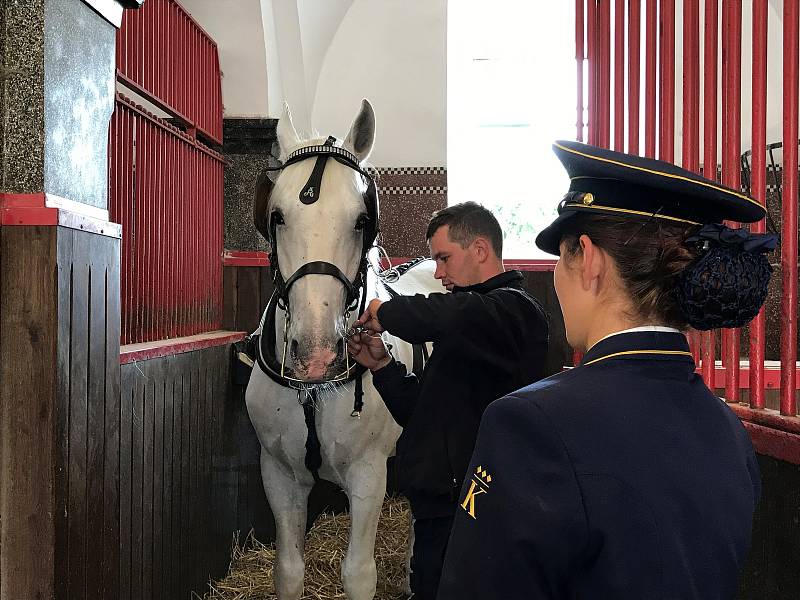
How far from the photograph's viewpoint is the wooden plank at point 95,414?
1833 millimetres

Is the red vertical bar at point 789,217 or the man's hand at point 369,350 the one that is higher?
the red vertical bar at point 789,217

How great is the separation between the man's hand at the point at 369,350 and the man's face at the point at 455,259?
0.89ft

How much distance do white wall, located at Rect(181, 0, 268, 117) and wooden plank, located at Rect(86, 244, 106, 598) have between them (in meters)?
2.90

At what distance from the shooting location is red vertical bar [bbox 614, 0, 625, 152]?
2.94 meters

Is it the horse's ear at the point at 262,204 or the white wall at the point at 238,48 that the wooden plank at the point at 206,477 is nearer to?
the horse's ear at the point at 262,204

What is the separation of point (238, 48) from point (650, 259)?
4082 mm

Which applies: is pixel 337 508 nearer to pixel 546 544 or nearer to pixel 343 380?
pixel 343 380

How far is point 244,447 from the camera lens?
368cm

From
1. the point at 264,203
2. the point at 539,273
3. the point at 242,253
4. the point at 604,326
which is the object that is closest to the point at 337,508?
the point at 242,253

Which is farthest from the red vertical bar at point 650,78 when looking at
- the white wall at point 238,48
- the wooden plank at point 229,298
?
the white wall at point 238,48

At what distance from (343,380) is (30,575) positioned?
3.61ft

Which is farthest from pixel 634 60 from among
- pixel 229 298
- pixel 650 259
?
pixel 229 298

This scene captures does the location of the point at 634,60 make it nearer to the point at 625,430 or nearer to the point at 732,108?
the point at 732,108

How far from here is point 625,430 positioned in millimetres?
866
